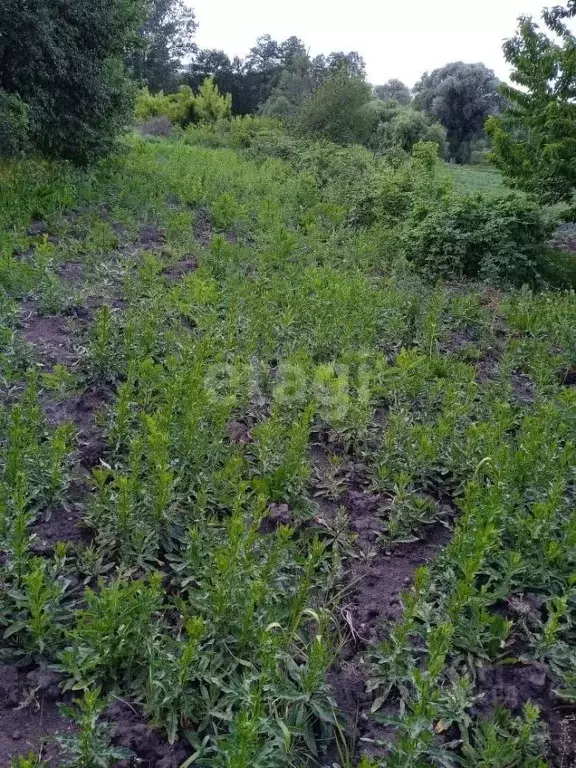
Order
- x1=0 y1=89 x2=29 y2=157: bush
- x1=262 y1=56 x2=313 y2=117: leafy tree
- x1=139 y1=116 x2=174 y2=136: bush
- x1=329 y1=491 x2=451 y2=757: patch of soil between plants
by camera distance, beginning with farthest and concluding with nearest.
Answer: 1. x1=262 y1=56 x2=313 y2=117: leafy tree
2. x1=139 y1=116 x2=174 y2=136: bush
3. x1=0 y1=89 x2=29 y2=157: bush
4. x1=329 y1=491 x2=451 y2=757: patch of soil between plants

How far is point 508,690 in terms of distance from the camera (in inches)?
86.4

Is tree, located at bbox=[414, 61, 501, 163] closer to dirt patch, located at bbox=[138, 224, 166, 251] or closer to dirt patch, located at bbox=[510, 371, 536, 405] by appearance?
dirt patch, located at bbox=[138, 224, 166, 251]

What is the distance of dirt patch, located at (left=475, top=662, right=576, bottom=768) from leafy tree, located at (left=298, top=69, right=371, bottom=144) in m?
21.7


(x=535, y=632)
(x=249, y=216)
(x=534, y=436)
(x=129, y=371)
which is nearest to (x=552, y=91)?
(x=249, y=216)

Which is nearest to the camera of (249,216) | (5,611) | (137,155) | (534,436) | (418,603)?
(5,611)

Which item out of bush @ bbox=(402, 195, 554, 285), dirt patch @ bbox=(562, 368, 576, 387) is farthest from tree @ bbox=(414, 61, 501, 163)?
dirt patch @ bbox=(562, 368, 576, 387)

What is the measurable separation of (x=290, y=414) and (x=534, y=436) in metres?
1.38

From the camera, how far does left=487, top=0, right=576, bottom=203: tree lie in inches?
313

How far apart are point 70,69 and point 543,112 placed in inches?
272

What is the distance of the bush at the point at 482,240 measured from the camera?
7.73m

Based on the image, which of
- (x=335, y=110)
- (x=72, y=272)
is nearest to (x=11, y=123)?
(x=72, y=272)

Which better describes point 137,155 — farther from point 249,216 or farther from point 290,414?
point 290,414

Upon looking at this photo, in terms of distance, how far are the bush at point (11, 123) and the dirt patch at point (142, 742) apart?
26.1ft

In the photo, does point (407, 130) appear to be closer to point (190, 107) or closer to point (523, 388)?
point (190, 107)
